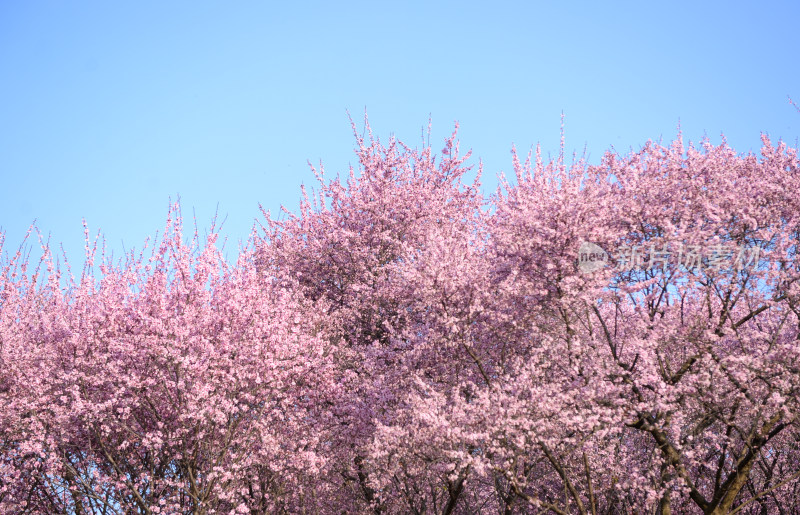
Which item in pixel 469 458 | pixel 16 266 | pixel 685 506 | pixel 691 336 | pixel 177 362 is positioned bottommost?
pixel 685 506

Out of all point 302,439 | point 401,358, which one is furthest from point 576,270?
point 302,439

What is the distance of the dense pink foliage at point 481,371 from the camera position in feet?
41.8

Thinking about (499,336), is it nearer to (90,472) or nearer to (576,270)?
(576,270)

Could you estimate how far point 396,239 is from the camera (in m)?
22.9

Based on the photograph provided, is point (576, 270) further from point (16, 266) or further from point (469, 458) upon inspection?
point (16, 266)

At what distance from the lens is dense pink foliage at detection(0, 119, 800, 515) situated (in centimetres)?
1275

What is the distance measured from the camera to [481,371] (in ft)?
45.1

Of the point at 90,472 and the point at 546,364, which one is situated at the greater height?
the point at 90,472

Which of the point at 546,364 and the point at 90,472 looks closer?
the point at 546,364

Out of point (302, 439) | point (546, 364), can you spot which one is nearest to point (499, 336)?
point (546, 364)

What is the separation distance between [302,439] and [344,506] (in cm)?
452

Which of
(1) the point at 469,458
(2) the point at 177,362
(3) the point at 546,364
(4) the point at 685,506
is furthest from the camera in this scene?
(4) the point at 685,506

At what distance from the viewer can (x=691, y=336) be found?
1313 centimetres

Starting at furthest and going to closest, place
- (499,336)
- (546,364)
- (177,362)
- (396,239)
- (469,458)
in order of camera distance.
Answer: (396,239), (499,336), (177,362), (546,364), (469,458)
